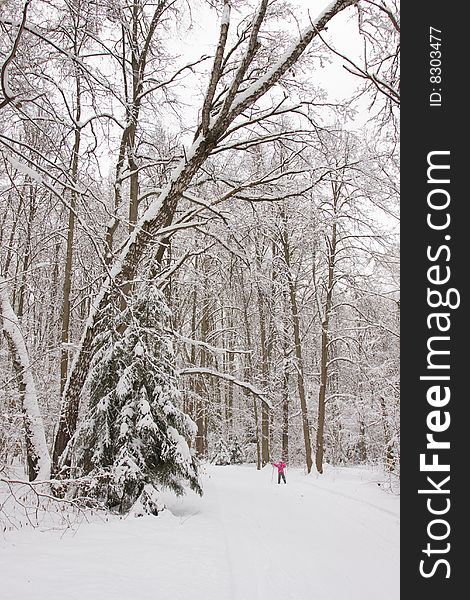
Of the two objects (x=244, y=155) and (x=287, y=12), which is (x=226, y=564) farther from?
(x=244, y=155)

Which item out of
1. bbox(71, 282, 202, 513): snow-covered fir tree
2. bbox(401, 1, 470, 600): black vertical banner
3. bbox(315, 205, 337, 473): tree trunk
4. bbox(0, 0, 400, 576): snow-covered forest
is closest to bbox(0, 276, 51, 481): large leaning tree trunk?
bbox(0, 0, 400, 576): snow-covered forest

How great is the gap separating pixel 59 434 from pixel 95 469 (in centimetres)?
72

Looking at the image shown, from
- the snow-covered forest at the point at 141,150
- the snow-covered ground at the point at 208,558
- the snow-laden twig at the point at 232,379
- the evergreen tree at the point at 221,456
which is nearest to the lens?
the snow-covered ground at the point at 208,558

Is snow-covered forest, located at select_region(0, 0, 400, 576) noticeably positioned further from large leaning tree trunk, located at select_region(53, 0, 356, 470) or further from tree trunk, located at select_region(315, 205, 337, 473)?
tree trunk, located at select_region(315, 205, 337, 473)

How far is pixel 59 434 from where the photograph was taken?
24.3 ft

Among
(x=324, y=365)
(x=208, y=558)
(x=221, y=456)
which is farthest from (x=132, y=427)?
(x=221, y=456)

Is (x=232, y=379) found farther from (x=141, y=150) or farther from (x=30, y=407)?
(x=141, y=150)

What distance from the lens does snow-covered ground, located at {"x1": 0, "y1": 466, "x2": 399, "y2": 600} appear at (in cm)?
414

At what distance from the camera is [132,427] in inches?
297

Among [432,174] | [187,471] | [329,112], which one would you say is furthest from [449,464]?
[329,112]

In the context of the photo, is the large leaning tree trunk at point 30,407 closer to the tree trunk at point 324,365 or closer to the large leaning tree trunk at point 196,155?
the large leaning tree trunk at point 196,155

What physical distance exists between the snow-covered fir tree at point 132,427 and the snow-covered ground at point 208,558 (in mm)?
598

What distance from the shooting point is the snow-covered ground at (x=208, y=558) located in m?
4.14

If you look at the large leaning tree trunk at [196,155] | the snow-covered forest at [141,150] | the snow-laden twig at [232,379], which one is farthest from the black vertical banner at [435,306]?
the snow-laden twig at [232,379]
